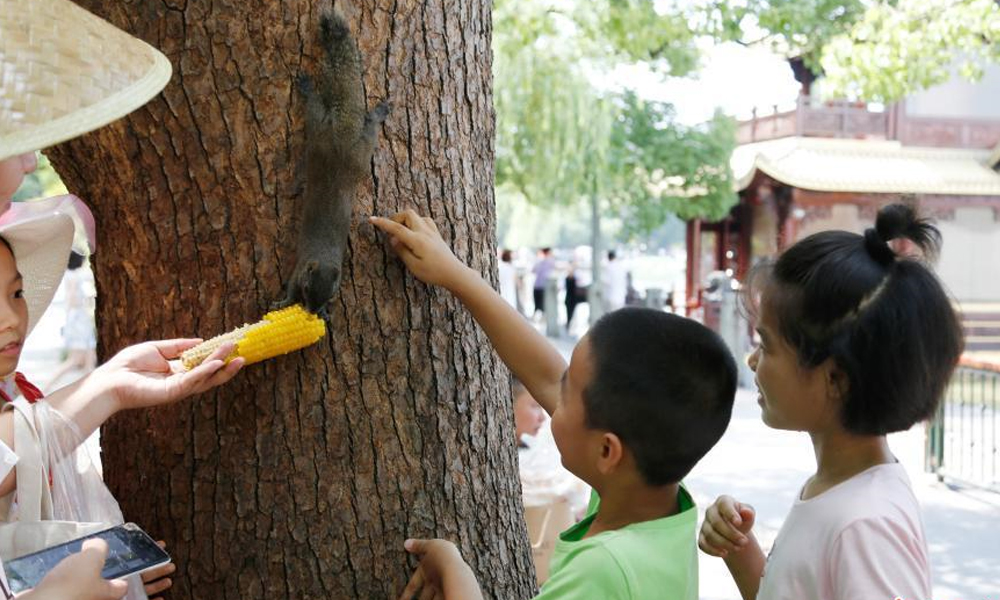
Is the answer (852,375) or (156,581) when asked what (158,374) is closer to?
(156,581)

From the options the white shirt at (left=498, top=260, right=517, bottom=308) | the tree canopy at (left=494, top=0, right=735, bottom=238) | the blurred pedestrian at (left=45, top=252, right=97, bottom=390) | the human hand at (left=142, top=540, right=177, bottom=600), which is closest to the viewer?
the human hand at (left=142, top=540, right=177, bottom=600)

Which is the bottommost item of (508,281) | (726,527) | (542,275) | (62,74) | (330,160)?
(542,275)

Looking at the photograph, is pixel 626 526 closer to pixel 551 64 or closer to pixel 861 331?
pixel 861 331

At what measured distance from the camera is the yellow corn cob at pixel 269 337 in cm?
161

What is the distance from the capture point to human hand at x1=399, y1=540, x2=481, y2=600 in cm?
167

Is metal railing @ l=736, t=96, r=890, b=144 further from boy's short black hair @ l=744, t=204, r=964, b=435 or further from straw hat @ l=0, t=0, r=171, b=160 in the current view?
straw hat @ l=0, t=0, r=171, b=160

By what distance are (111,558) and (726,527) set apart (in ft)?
3.37

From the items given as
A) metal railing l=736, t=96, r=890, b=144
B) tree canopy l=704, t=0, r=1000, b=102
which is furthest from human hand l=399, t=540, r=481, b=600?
metal railing l=736, t=96, r=890, b=144

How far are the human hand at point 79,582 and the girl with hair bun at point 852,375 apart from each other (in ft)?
3.30

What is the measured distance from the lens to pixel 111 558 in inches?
56.9

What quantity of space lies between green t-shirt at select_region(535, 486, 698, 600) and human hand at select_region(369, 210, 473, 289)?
0.52 m

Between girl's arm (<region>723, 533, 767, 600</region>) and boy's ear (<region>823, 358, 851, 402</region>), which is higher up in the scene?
boy's ear (<region>823, 358, 851, 402</region>)

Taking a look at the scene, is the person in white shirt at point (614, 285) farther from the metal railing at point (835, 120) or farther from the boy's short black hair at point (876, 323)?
the boy's short black hair at point (876, 323)

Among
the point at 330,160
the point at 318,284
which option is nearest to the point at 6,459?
the point at 318,284
